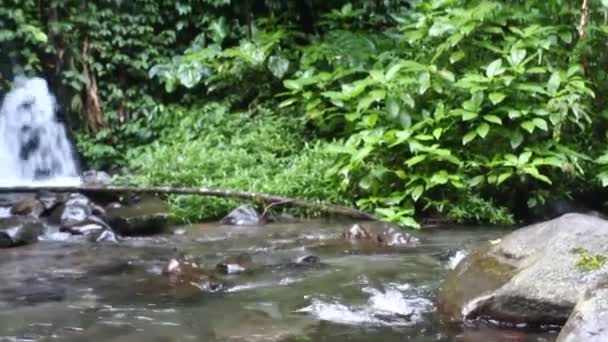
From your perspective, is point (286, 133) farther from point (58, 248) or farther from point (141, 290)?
point (141, 290)

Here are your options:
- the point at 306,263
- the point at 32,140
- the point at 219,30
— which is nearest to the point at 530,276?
the point at 306,263

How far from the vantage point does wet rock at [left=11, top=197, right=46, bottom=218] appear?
7.00m

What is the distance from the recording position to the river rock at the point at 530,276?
149 inches

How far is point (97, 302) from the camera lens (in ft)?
14.5

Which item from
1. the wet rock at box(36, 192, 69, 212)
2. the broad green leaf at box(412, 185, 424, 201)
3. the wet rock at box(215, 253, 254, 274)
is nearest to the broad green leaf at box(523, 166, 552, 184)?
the broad green leaf at box(412, 185, 424, 201)

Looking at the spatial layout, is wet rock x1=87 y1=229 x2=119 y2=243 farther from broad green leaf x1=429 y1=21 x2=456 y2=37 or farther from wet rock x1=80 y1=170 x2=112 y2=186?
broad green leaf x1=429 y1=21 x2=456 y2=37

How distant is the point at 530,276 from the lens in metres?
3.86

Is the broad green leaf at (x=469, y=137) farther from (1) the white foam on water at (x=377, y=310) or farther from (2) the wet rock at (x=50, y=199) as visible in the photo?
(2) the wet rock at (x=50, y=199)

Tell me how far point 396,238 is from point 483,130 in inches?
63.0

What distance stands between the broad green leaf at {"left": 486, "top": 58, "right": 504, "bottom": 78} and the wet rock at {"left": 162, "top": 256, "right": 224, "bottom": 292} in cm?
364

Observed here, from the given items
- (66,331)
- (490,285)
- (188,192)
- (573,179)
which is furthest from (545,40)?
(66,331)

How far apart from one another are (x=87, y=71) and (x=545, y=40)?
6.00 meters

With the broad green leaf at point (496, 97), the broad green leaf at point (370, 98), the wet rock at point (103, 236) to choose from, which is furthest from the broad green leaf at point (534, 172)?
the wet rock at point (103, 236)

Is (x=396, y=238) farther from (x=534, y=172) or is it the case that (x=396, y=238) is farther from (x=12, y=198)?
(x=12, y=198)
